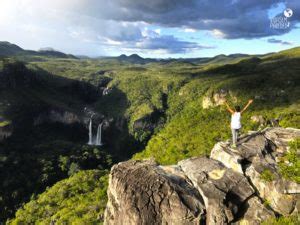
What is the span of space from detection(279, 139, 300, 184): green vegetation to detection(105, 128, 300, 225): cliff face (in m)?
0.46

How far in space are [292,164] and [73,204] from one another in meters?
59.4

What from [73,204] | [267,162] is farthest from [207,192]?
[73,204]

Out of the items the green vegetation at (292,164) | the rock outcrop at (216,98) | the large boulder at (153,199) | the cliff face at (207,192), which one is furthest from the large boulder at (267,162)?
the rock outcrop at (216,98)

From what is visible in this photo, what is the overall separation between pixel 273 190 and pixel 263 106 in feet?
355

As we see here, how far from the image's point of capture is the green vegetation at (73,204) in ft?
220

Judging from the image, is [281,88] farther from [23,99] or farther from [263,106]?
[23,99]

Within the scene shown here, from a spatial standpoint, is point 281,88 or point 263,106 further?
point 281,88

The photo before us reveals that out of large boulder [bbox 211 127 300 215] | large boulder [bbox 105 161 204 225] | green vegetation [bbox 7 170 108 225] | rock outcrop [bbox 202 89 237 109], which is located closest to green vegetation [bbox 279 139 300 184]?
large boulder [bbox 211 127 300 215]

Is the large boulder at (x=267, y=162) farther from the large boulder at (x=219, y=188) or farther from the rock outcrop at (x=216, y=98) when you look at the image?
the rock outcrop at (x=216, y=98)

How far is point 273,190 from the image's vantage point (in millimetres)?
27953

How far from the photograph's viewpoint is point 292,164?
2930 centimetres

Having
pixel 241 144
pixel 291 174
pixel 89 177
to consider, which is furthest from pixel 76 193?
pixel 291 174

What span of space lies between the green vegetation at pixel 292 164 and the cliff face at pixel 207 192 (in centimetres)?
46

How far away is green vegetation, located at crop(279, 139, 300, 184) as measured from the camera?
92.0ft
